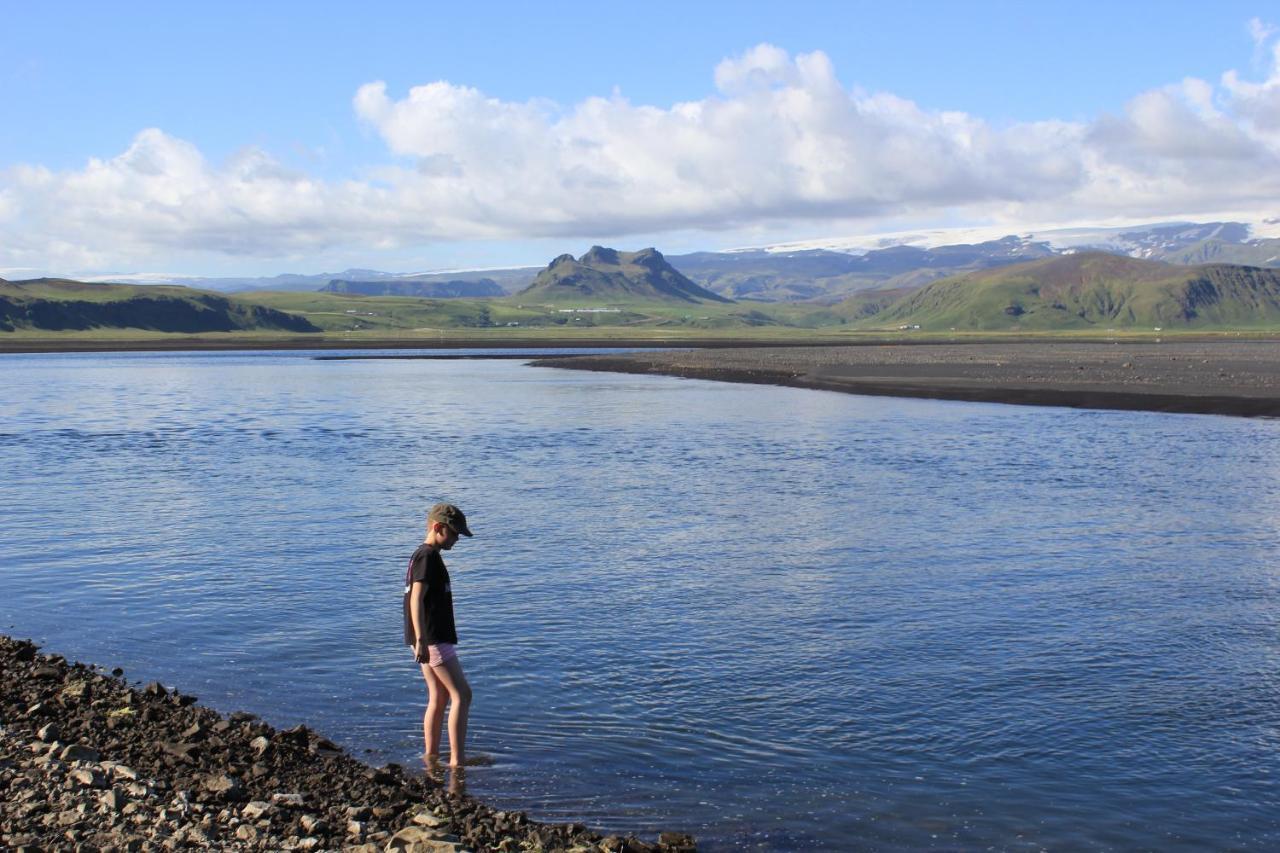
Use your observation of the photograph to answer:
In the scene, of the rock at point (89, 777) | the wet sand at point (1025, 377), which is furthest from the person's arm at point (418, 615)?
the wet sand at point (1025, 377)

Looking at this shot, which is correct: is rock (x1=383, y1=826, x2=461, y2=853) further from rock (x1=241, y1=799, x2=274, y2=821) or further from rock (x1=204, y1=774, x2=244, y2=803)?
rock (x1=204, y1=774, x2=244, y2=803)

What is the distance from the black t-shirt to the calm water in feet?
5.06

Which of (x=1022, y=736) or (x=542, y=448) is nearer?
(x=1022, y=736)

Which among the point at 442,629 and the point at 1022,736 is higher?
the point at 442,629

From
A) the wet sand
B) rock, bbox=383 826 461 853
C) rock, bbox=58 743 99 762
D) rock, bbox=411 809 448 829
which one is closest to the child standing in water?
rock, bbox=411 809 448 829

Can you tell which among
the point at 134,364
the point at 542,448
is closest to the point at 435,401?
the point at 542,448

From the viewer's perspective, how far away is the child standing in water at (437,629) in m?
12.8

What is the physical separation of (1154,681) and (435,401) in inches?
2687

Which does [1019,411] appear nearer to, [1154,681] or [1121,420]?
[1121,420]

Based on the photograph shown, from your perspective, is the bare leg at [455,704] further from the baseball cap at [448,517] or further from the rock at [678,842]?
the rock at [678,842]

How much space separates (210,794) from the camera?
11672mm

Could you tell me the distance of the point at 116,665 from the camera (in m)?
17.2

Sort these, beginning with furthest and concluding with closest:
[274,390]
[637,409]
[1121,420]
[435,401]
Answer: [274,390], [435,401], [637,409], [1121,420]

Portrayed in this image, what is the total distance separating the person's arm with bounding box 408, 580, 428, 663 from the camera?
12.9 metres
